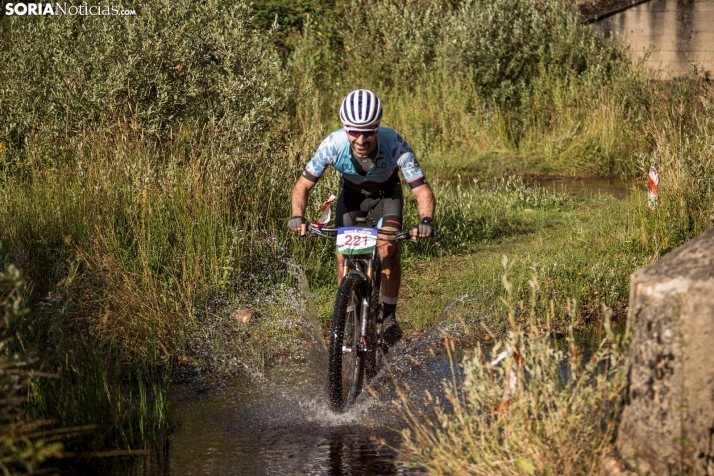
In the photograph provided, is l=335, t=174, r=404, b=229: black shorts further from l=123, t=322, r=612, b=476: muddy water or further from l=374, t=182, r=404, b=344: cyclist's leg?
l=123, t=322, r=612, b=476: muddy water

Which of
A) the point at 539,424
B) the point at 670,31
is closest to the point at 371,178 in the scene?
the point at 539,424

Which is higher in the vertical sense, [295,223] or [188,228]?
[295,223]

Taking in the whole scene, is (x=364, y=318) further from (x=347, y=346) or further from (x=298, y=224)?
(x=298, y=224)

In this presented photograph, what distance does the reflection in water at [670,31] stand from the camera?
18.6m

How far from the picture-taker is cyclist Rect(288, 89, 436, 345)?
20.5 feet

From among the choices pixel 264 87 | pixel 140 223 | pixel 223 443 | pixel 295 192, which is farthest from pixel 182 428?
pixel 264 87

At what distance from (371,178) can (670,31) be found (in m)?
13.8

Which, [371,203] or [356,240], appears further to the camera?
[371,203]

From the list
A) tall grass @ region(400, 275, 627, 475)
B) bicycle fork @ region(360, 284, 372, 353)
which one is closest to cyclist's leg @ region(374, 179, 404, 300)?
bicycle fork @ region(360, 284, 372, 353)

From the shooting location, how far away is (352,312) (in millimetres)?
6043

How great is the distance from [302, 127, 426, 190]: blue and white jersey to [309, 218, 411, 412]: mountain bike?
0.57 metres

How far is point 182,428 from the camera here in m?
5.77

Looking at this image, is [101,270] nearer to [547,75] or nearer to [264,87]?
[264,87]

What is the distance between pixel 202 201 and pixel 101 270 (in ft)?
4.15
